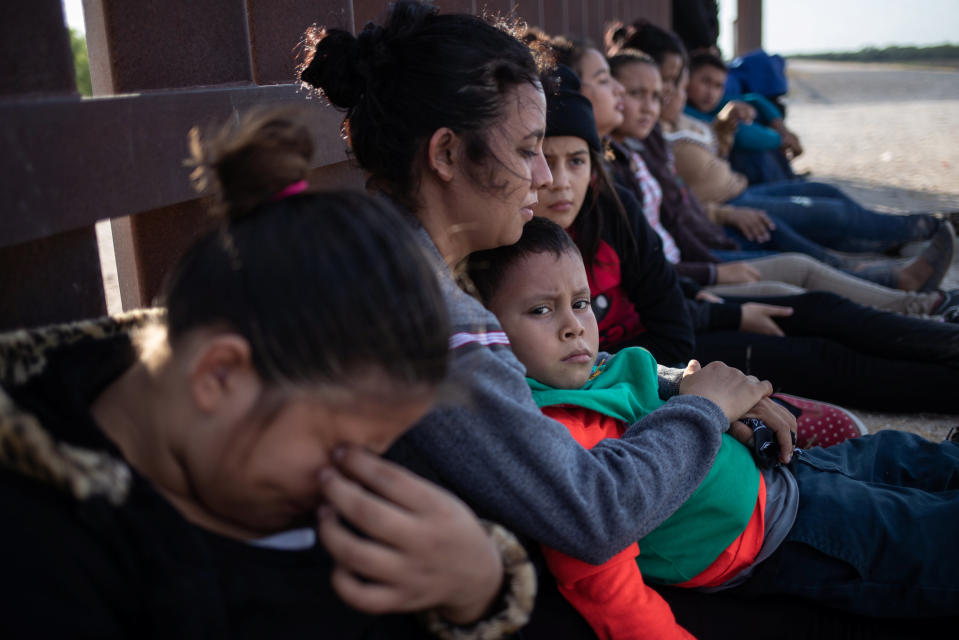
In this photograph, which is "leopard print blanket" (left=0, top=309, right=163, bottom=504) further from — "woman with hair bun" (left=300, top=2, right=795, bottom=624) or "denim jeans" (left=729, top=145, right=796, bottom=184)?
"denim jeans" (left=729, top=145, right=796, bottom=184)

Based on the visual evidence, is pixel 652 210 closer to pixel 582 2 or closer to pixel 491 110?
pixel 491 110

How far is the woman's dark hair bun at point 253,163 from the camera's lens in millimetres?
1039

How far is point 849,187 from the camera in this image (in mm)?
8984

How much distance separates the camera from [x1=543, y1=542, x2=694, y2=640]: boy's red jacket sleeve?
5.32ft

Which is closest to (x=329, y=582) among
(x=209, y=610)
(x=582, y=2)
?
(x=209, y=610)

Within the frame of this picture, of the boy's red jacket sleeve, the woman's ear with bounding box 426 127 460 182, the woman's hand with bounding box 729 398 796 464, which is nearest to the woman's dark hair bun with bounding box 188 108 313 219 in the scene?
the woman's ear with bounding box 426 127 460 182

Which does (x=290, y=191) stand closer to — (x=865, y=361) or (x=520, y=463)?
(x=520, y=463)

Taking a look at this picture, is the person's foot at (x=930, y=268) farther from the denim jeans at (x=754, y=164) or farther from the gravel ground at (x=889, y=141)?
the denim jeans at (x=754, y=164)

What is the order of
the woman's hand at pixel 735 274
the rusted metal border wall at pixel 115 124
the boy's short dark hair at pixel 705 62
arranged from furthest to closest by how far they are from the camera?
the boy's short dark hair at pixel 705 62, the woman's hand at pixel 735 274, the rusted metal border wall at pixel 115 124

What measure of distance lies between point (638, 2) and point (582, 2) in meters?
2.90

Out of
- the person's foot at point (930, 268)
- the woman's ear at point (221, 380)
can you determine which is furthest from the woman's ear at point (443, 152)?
the person's foot at point (930, 268)

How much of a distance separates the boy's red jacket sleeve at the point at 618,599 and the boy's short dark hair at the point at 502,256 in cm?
74

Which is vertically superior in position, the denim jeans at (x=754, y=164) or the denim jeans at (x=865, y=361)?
the denim jeans at (x=754, y=164)

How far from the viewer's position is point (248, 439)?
100 centimetres
